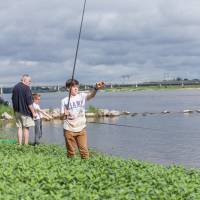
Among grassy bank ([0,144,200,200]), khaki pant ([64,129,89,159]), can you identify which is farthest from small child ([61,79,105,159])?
grassy bank ([0,144,200,200])

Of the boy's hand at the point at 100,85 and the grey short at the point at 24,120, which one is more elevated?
the boy's hand at the point at 100,85

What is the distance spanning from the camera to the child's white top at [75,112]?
43.9 feet

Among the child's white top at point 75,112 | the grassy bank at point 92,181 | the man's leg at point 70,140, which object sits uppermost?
the child's white top at point 75,112

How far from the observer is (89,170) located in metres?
Result: 10.7

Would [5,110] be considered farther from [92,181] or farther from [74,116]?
[92,181]

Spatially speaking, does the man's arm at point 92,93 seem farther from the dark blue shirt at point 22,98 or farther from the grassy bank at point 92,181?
the dark blue shirt at point 22,98

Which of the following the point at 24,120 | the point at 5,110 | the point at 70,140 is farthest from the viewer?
the point at 5,110

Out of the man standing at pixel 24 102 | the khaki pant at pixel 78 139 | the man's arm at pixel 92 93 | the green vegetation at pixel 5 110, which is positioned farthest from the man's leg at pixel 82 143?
the green vegetation at pixel 5 110

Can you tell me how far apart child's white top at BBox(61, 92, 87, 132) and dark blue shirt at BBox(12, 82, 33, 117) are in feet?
15.4

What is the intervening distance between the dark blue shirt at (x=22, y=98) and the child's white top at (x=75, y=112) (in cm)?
471

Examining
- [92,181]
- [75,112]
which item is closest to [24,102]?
[75,112]

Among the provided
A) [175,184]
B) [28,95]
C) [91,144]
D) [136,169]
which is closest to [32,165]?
[136,169]

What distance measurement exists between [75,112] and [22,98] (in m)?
5.05

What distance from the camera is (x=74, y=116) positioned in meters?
13.5
